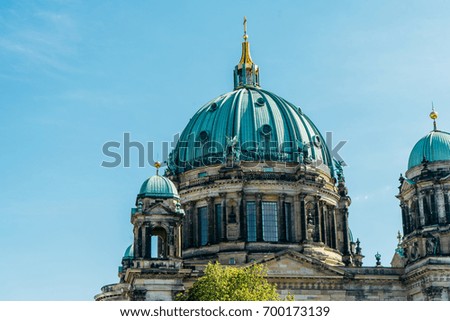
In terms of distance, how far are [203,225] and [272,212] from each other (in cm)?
579

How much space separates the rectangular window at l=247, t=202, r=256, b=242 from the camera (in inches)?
2872

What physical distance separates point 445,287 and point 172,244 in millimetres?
19480

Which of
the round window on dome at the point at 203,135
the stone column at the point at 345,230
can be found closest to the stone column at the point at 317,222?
the stone column at the point at 345,230

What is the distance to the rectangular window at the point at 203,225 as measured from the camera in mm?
74375

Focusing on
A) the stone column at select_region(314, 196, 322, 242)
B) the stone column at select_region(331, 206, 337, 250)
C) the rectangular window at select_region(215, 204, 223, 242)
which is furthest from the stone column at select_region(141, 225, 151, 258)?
the stone column at select_region(331, 206, 337, 250)

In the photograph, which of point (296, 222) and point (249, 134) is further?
point (249, 134)

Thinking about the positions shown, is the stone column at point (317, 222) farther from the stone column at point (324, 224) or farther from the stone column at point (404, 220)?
the stone column at point (404, 220)

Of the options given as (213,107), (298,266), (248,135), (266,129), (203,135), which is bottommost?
(298,266)

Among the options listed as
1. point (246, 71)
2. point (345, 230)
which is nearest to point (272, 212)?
point (345, 230)

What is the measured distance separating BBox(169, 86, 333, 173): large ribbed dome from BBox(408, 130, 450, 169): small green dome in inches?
374

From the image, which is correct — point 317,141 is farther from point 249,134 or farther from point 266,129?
point 249,134

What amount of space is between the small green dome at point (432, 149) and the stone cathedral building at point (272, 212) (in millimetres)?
87

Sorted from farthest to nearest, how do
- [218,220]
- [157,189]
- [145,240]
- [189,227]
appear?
[189,227], [218,220], [157,189], [145,240]

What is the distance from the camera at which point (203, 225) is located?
2948 inches
